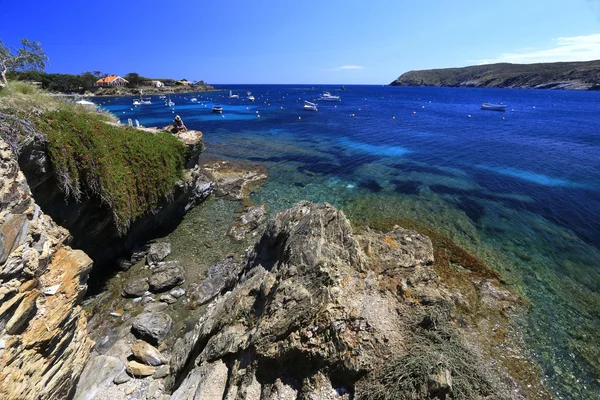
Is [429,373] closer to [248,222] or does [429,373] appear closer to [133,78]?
[248,222]

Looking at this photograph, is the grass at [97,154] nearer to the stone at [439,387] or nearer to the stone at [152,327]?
the stone at [152,327]

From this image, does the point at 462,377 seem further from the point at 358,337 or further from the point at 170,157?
the point at 170,157

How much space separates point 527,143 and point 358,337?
164ft

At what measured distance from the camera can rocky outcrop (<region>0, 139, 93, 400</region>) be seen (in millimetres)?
6867

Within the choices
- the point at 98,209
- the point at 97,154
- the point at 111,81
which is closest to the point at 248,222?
the point at 98,209

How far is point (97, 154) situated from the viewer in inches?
551

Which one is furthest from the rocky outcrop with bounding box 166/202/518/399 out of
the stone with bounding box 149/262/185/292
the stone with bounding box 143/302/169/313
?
the stone with bounding box 149/262/185/292

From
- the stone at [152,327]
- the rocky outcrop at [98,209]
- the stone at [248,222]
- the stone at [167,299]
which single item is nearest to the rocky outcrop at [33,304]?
the stone at [152,327]

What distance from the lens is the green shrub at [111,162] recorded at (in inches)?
481

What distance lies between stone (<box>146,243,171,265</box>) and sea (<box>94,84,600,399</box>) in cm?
869

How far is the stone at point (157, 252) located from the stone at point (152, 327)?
436 cm

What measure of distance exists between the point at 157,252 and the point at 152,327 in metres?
5.75

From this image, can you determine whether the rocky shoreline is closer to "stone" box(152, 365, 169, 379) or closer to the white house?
"stone" box(152, 365, 169, 379)

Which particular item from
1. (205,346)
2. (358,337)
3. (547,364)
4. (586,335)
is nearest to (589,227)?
(586,335)
